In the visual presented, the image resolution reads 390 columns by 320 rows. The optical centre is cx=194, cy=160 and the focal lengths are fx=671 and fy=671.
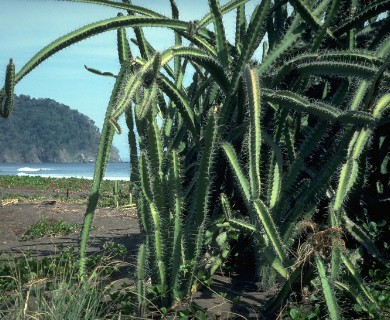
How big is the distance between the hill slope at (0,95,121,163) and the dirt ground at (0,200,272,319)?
8981 cm

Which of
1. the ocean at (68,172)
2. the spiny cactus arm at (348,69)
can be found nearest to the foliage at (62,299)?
the spiny cactus arm at (348,69)

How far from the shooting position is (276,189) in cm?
369

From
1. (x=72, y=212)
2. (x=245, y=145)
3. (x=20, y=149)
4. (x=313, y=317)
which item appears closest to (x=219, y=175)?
(x=245, y=145)

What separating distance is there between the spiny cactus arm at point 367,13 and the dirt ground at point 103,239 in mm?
1648

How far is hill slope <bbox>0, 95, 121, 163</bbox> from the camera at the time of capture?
102000 millimetres

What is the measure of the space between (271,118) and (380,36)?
87cm

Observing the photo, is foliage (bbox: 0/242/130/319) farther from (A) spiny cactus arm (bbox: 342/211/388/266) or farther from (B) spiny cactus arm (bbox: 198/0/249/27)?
(B) spiny cactus arm (bbox: 198/0/249/27)

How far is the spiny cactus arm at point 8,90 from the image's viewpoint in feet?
10.7

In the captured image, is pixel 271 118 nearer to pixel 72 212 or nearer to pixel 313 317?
pixel 313 317

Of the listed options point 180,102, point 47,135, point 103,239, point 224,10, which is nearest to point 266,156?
point 180,102

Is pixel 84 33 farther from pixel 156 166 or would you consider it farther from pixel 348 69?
pixel 348 69

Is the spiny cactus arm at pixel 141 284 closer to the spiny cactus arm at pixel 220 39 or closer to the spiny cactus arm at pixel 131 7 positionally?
the spiny cactus arm at pixel 220 39

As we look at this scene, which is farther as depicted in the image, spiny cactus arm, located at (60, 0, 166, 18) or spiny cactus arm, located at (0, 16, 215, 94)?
spiny cactus arm, located at (60, 0, 166, 18)

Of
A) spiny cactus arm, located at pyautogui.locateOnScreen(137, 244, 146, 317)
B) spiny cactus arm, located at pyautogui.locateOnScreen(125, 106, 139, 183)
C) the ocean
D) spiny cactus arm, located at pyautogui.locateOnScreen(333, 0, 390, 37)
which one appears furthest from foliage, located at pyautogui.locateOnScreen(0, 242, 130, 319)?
the ocean
